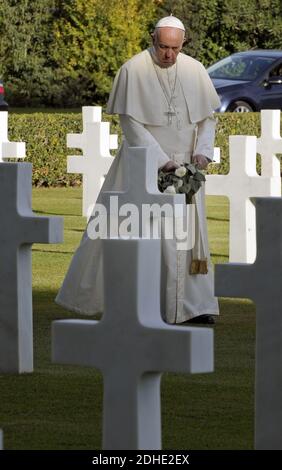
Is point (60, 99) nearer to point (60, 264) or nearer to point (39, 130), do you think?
point (39, 130)

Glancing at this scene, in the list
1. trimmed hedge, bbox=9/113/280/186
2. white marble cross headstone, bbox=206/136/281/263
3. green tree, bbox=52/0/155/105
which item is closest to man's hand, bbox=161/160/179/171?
white marble cross headstone, bbox=206/136/281/263

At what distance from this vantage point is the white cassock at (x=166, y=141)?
416 inches

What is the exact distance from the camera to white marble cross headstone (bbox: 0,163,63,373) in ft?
26.7

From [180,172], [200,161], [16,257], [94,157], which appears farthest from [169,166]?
[94,157]

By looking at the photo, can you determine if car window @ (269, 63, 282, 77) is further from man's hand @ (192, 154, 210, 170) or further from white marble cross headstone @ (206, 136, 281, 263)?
man's hand @ (192, 154, 210, 170)

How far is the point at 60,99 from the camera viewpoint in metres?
49.7

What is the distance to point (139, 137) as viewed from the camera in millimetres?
10648

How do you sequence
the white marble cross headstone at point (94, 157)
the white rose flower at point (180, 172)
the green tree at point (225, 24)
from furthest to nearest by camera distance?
the green tree at point (225, 24)
the white marble cross headstone at point (94, 157)
the white rose flower at point (180, 172)

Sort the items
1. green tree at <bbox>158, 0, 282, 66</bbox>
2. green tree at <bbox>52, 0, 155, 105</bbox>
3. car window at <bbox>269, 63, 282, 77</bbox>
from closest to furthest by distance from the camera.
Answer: car window at <bbox>269, 63, 282, 77</bbox>, green tree at <bbox>52, 0, 155, 105</bbox>, green tree at <bbox>158, 0, 282, 66</bbox>

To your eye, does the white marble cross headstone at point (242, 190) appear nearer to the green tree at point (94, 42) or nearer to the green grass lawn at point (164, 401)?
the green grass lawn at point (164, 401)

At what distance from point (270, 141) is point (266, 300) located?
976cm

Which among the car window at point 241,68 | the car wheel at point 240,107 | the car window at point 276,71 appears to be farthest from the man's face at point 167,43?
the car window at point 276,71

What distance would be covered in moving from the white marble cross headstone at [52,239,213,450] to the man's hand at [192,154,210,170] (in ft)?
16.9

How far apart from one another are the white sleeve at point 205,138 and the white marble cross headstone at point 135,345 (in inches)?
206
